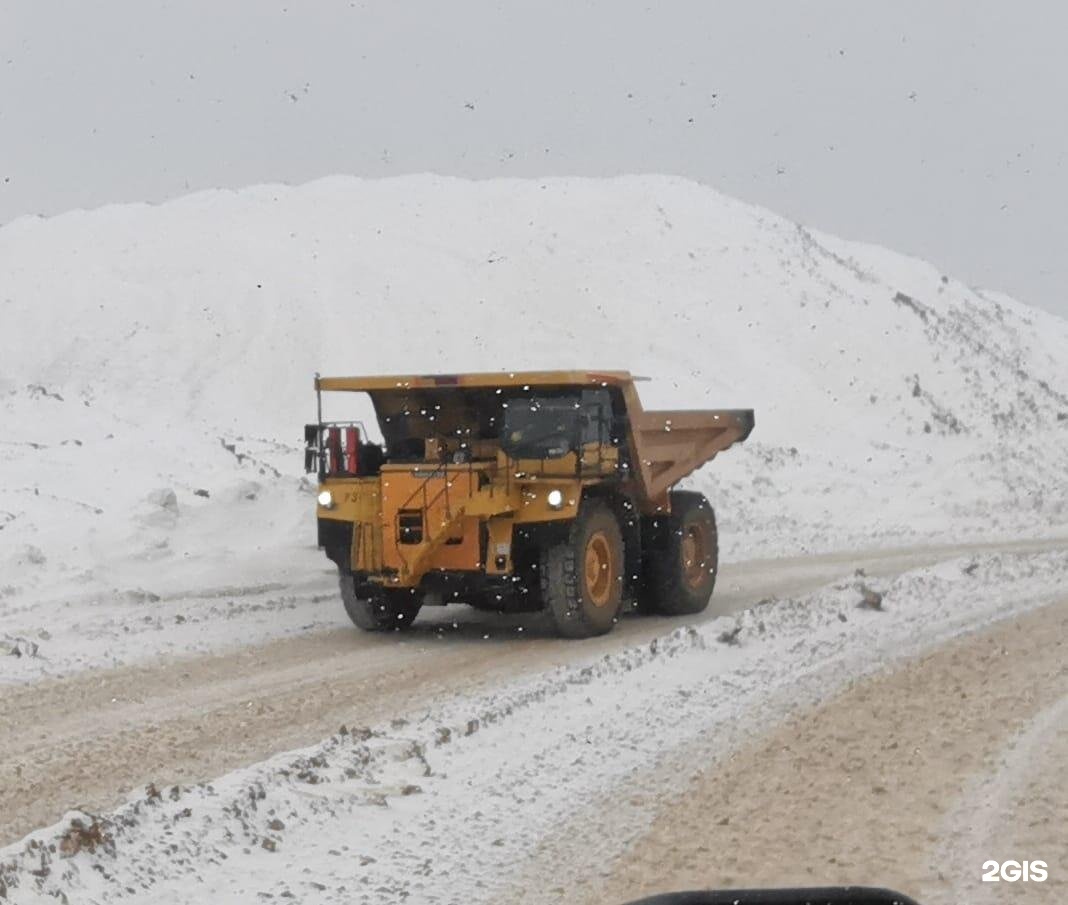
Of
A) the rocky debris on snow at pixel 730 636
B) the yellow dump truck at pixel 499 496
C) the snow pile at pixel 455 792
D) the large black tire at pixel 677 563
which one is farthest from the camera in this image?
the large black tire at pixel 677 563

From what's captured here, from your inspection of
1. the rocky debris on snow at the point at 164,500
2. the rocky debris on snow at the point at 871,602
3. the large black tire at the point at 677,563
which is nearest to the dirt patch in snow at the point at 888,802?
the rocky debris on snow at the point at 871,602

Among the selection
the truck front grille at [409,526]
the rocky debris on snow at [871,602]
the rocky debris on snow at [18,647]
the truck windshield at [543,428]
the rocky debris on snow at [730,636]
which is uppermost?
the truck windshield at [543,428]

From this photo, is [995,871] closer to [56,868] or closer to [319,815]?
[319,815]

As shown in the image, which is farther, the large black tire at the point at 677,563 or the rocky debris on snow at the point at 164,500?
the rocky debris on snow at the point at 164,500

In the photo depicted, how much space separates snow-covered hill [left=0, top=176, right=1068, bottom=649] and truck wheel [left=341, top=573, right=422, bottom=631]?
2.21 metres

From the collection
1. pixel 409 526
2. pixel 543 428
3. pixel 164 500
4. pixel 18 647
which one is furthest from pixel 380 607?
pixel 164 500

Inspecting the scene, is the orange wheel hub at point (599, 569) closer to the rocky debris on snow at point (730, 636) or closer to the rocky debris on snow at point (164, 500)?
the rocky debris on snow at point (730, 636)

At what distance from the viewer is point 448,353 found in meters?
33.3

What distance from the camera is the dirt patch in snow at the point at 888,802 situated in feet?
19.1

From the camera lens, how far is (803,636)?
1121 cm

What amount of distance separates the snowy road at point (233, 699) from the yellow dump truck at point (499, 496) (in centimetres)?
36

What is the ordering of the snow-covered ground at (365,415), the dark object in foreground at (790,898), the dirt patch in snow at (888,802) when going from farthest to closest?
1. the snow-covered ground at (365,415)
2. the dirt patch in snow at (888,802)
3. the dark object in foreground at (790,898)

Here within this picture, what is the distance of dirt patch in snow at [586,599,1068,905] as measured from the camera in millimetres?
5836

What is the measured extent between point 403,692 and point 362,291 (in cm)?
2610
